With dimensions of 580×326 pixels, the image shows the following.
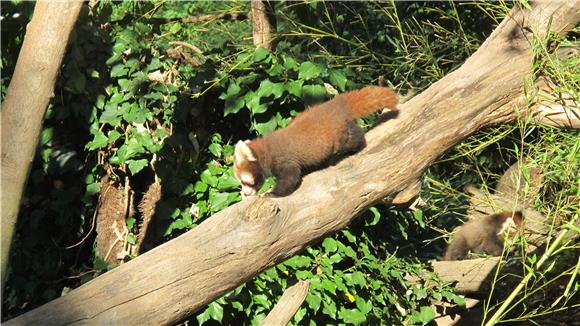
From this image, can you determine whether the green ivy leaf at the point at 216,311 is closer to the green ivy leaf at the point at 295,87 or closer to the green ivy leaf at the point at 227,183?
the green ivy leaf at the point at 227,183

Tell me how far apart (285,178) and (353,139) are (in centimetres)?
38

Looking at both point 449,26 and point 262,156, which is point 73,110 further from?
point 449,26

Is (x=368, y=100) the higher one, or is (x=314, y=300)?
(x=368, y=100)

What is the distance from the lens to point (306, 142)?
132 inches

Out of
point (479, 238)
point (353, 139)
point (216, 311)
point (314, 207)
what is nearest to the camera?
point (314, 207)

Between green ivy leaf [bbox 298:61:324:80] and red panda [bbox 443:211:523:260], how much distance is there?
2.37 meters

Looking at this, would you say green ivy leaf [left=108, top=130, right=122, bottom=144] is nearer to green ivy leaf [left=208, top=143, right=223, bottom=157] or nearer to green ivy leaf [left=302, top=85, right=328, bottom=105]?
green ivy leaf [left=208, top=143, right=223, bottom=157]

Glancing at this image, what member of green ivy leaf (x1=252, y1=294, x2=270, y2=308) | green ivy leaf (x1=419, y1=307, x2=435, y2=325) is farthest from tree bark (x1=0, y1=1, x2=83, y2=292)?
green ivy leaf (x1=419, y1=307, x2=435, y2=325)

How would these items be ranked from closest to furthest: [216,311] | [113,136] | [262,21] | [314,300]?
[216,311]
[314,300]
[113,136]
[262,21]

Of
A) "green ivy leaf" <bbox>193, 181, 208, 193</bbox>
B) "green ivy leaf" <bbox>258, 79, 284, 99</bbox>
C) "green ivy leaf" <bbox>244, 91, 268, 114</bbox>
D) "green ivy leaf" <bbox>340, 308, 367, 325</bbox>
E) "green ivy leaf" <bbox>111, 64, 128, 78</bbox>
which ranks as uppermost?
"green ivy leaf" <bbox>111, 64, 128, 78</bbox>

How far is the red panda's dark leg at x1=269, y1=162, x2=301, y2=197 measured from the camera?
126 inches

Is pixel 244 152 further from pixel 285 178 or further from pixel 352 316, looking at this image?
pixel 352 316

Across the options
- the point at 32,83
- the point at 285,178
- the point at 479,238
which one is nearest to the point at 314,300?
the point at 285,178

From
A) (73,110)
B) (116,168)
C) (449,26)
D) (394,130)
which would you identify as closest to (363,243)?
(394,130)
